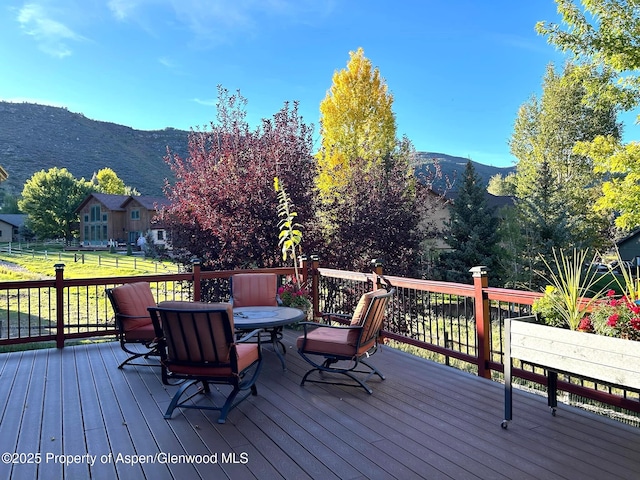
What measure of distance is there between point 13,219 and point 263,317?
2224 inches

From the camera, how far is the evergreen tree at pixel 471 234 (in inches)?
543

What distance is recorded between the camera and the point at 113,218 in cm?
3662

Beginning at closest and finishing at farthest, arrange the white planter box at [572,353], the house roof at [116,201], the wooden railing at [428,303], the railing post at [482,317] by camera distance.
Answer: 1. the white planter box at [572,353]
2. the wooden railing at [428,303]
3. the railing post at [482,317]
4. the house roof at [116,201]

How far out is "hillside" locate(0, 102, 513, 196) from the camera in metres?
48.9

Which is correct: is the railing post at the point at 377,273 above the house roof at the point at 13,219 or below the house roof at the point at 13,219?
below

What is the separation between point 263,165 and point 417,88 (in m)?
12.5

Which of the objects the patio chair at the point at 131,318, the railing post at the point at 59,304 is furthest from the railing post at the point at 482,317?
the railing post at the point at 59,304

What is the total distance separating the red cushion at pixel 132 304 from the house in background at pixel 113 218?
33.3m

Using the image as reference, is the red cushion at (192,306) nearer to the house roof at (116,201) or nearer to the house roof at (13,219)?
the house roof at (116,201)

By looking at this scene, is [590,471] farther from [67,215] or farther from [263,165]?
[67,215]

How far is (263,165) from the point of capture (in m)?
8.16

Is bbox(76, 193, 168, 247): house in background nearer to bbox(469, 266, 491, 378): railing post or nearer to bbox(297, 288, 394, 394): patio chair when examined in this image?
bbox(297, 288, 394, 394): patio chair

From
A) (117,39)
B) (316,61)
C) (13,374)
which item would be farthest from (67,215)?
A: (13,374)

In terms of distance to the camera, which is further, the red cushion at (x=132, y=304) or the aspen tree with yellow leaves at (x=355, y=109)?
the aspen tree with yellow leaves at (x=355, y=109)
